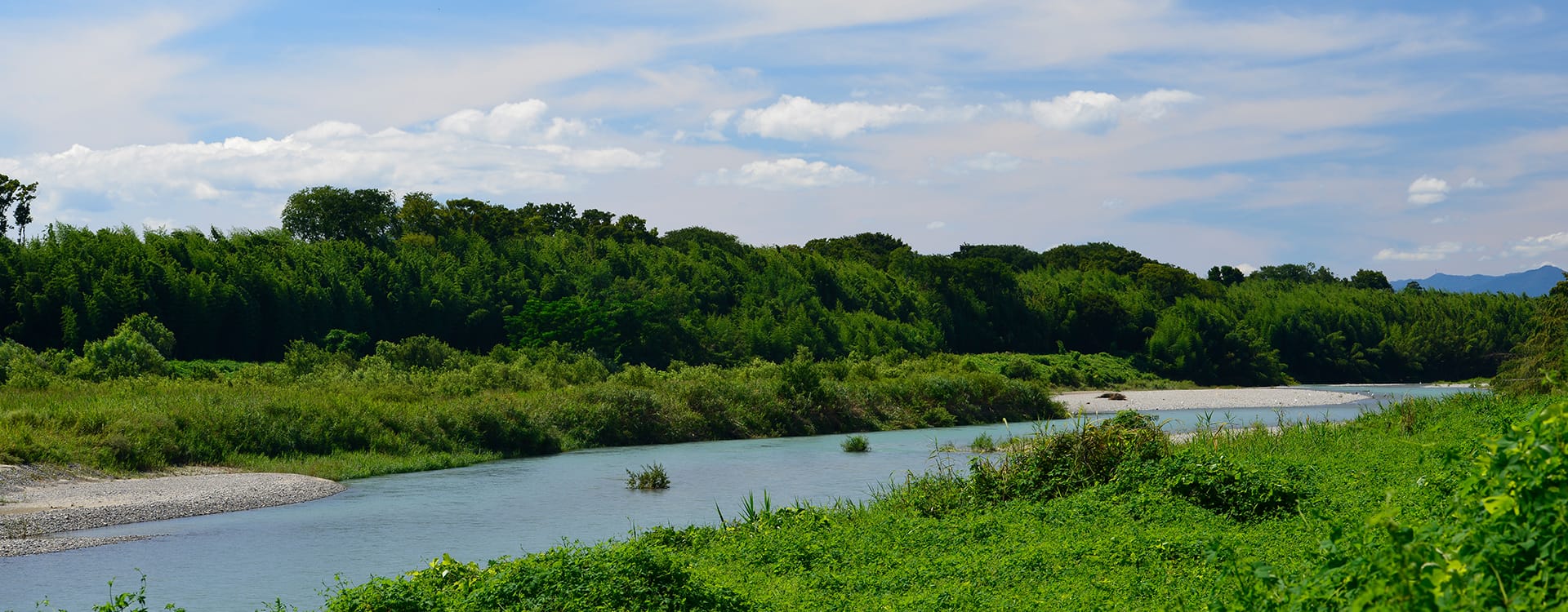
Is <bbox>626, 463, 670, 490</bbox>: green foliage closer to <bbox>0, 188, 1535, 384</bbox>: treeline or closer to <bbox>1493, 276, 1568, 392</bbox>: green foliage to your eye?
<bbox>1493, 276, 1568, 392</bbox>: green foliage

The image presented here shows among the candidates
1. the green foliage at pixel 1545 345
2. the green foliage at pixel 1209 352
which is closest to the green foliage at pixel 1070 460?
the green foliage at pixel 1545 345

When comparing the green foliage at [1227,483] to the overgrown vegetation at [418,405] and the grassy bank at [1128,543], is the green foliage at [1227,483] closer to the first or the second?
the grassy bank at [1128,543]

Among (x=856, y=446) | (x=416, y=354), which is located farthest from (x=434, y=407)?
(x=416, y=354)

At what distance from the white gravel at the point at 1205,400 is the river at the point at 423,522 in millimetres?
21039

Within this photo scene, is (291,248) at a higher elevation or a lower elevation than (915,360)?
higher

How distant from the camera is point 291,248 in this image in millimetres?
52781

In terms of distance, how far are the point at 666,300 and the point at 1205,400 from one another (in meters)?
27.2

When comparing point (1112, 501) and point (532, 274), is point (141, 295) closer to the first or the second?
point (532, 274)

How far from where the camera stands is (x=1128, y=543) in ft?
28.9

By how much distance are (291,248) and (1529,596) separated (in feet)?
181

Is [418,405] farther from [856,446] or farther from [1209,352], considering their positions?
[1209,352]

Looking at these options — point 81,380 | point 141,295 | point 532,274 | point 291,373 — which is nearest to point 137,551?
point 81,380

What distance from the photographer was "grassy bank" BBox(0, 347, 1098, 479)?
23.6 metres

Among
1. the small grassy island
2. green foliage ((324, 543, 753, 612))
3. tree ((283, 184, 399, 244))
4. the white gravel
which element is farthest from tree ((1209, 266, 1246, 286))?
green foliage ((324, 543, 753, 612))
